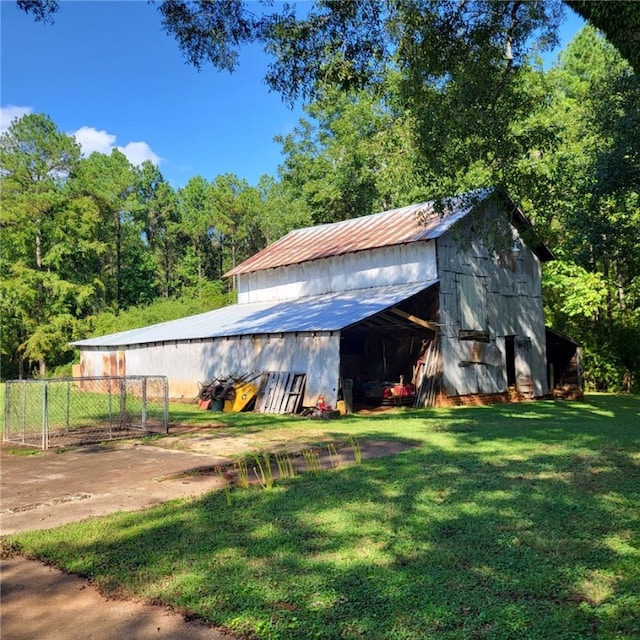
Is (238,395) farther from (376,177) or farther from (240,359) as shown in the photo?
(376,177)

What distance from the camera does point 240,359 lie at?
2059 centimetres

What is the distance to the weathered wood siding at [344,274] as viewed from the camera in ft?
68.5

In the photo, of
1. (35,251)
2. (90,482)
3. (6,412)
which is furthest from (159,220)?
(90,482)

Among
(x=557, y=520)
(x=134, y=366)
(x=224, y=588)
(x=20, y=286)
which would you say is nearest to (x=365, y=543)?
(x=224, y=588)

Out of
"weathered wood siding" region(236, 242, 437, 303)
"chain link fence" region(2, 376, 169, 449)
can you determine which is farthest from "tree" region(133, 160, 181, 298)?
"chain link fence" region(2, 376, 169, 449)

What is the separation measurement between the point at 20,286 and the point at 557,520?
4002 centimetres

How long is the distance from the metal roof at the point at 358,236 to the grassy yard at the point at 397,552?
13056 mm

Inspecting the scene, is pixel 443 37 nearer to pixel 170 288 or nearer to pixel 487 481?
pixel 487 481

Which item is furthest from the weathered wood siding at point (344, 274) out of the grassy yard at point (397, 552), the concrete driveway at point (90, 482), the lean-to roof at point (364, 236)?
the grassy yard at point (397, 552)

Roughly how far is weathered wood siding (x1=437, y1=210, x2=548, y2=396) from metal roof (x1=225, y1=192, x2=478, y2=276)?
3.33 ft

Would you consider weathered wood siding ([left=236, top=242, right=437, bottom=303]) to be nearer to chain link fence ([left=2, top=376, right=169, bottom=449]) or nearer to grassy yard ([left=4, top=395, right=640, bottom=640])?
chain link fence ([left=2, top=376, right=169, bottom=449])

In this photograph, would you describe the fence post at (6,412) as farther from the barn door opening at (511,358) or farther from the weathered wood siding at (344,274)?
the barn door opening at (511,358)

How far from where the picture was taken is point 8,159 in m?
42.9

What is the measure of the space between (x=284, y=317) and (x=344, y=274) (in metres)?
3.61
